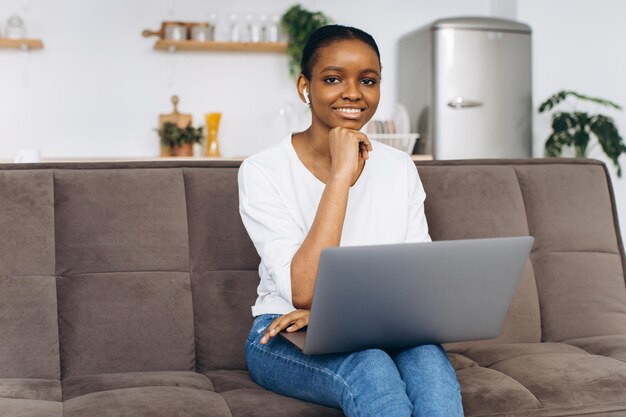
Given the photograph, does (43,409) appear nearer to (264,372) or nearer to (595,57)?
(264,372)

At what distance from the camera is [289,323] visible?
5.25 feet

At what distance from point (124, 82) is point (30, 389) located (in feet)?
12.8

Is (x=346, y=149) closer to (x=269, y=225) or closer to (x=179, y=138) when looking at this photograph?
(x=269, y=225)

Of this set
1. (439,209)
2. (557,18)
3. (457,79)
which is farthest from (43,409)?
(557,18)

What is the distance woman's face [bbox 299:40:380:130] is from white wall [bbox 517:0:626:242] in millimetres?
4129

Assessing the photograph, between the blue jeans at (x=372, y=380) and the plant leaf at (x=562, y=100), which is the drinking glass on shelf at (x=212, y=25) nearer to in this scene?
the plant leaf at (x=562, y=100)

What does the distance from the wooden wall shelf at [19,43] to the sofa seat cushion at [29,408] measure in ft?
12.7

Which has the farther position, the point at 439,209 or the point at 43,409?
the point at 439,209

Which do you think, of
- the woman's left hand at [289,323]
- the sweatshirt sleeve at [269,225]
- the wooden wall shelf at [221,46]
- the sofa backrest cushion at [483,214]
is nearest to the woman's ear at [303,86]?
the sweatshirt sleeve at [269,225]

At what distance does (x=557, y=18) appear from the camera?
573 cm

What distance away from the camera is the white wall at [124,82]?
5.30 m

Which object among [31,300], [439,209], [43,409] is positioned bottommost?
[43,409]

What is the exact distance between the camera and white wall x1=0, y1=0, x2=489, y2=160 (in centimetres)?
530

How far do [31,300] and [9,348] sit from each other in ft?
0.39
